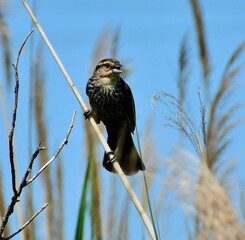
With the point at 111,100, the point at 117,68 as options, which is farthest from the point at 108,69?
the point at 111,100

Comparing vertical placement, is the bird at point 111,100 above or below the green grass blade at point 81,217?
above

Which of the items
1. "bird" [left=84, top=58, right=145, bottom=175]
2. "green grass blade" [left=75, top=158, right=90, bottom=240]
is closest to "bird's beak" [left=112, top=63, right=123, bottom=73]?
"bird" [left=84, top=58, right=145, bottom=175]

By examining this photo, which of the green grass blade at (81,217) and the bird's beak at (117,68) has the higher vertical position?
the bird's beak at (117,68)

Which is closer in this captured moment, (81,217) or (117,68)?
(81,217)

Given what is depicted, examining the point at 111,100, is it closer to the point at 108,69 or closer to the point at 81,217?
the point at 108,69

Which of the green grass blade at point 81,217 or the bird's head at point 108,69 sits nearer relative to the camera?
the green grass blade at point 81,217

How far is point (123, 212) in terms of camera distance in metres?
2.59

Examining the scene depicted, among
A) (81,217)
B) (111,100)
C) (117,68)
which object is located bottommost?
(81,217)

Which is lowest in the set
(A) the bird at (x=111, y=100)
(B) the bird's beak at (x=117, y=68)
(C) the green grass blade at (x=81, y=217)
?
(C) the green grass blade at (x=81, y=217)

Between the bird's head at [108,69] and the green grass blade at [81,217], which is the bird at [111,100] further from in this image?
the green grass blade at [81,217]

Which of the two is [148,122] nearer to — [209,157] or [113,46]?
[113,46]

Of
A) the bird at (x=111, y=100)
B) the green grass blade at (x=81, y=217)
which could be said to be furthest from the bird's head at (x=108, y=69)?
the green grass blade at (x=81, y=217)

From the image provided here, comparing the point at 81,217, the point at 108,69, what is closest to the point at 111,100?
the point at 108,69

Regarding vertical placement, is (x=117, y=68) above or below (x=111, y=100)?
above
